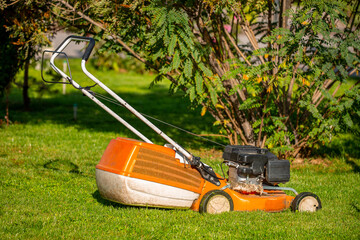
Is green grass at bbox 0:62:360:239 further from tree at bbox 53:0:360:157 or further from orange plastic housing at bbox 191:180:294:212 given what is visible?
tree at bbox 53:0:360:157

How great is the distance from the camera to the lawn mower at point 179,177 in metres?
4.97

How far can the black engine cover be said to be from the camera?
541 centimetres

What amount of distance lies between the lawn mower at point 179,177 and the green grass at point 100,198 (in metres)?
0.17

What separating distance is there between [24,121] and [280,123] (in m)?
6.70

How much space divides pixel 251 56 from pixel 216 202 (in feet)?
10.9

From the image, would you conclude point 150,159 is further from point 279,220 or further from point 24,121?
point 24,121

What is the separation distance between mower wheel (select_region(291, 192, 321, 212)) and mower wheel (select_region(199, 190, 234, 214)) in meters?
0.82

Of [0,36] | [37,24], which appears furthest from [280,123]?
[0,36]

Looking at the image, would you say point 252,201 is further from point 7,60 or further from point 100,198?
point 7,60

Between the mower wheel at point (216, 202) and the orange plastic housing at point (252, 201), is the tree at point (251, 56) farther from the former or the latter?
the mower wheel at point (216, 202)

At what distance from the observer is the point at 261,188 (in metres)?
5.60

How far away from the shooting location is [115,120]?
12.2 metres

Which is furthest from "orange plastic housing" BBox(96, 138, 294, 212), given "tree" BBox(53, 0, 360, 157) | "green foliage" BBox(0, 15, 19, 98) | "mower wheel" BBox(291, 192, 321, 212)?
"green foliage" BBox(0, 15, 19, 98)

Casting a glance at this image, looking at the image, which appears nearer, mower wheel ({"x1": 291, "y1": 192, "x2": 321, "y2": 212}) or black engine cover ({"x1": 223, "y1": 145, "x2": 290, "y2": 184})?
black engine cover ({"x1": 223, "y1": 145, "x2": 290, "y2": 184})
